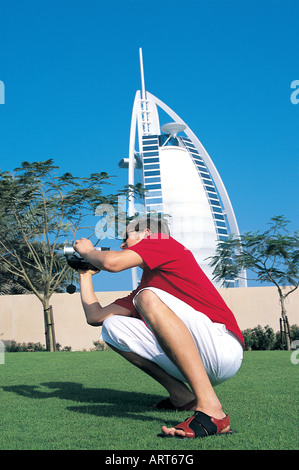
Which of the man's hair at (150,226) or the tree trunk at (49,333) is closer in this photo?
the man's hair at (150,226)

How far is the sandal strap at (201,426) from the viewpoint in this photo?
6.28ft

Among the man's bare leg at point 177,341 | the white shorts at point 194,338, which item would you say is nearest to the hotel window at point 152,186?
the white shorts at point 194,338

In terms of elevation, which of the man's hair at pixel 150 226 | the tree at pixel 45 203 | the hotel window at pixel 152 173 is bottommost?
the man's hair at pixel 150 226

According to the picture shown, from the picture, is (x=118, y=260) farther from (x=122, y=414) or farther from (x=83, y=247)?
(x=122, y=414)

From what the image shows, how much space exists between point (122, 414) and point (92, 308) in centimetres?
63

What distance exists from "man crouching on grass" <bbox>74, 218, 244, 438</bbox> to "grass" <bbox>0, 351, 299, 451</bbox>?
124 mm

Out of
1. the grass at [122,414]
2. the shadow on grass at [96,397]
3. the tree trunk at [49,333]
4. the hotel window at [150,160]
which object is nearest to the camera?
the grass at [122,414]

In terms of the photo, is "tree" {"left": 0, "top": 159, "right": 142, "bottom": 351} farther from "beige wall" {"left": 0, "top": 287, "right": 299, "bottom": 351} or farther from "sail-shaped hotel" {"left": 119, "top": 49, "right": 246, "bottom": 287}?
"sail-shaped hotel" {"left": 119, "top": 49, "right": 246, "bottom": 287}

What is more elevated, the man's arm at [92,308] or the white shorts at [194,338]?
the man's arm at [92,308]

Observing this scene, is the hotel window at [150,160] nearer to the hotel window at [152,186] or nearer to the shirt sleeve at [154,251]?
the hotel window at [152,186]

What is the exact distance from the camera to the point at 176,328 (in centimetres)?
211

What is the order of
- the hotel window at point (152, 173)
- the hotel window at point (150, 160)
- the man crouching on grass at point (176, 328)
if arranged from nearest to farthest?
the man crouching on grass at point (176, 328) < the hotel window at point (152, 173) < the hotel window at point (150, 160)
